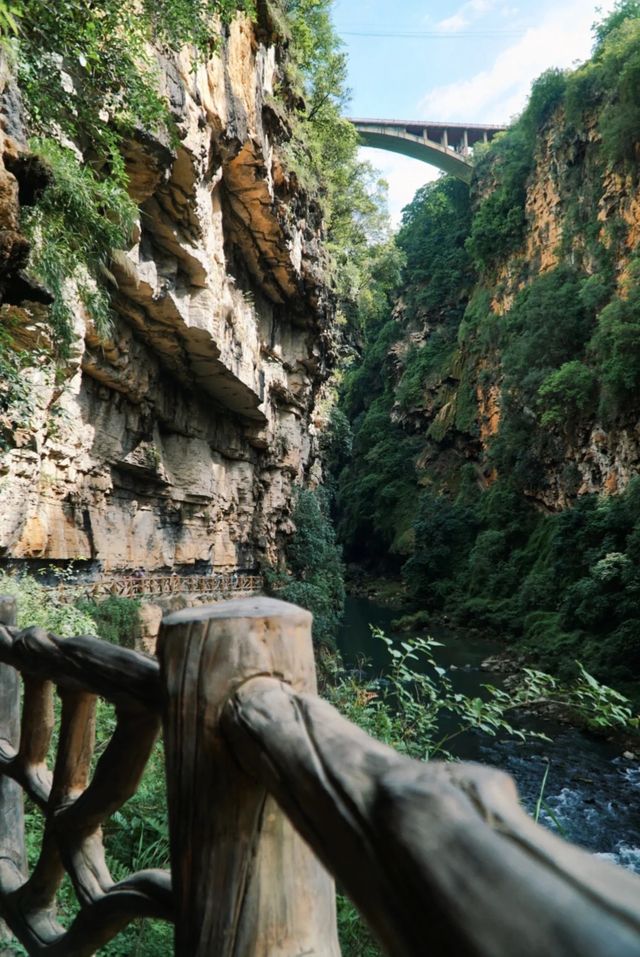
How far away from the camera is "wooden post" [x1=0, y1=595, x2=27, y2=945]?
1661 millimetres

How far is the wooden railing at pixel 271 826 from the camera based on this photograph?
15.7 inches

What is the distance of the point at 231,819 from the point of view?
776mm

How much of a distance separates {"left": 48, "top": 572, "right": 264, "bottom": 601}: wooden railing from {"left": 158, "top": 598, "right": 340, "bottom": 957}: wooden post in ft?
25.8

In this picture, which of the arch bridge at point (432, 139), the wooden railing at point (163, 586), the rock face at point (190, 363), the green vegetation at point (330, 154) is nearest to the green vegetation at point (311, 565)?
the rock face at point (190, 363)

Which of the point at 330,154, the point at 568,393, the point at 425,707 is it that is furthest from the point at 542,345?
the point at 425,707

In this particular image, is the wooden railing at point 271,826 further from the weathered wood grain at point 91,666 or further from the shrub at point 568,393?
the shrub at point 568,393

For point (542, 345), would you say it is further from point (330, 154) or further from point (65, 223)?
point (65, 223)

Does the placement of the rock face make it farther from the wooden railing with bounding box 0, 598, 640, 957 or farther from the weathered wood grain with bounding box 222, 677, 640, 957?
the weathered wood grain with bounding box 222, 677, 640, 957

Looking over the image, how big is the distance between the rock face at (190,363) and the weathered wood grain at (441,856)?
452 cm

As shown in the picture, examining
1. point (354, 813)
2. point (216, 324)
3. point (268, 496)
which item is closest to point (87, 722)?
point (354, 813)

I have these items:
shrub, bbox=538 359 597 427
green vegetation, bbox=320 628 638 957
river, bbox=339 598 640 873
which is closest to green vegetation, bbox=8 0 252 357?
green vegetation, bbox=320 628 638 957

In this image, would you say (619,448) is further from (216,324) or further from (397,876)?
(397,876)


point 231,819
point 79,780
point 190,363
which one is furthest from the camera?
point 190,363

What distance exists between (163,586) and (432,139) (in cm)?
3277
